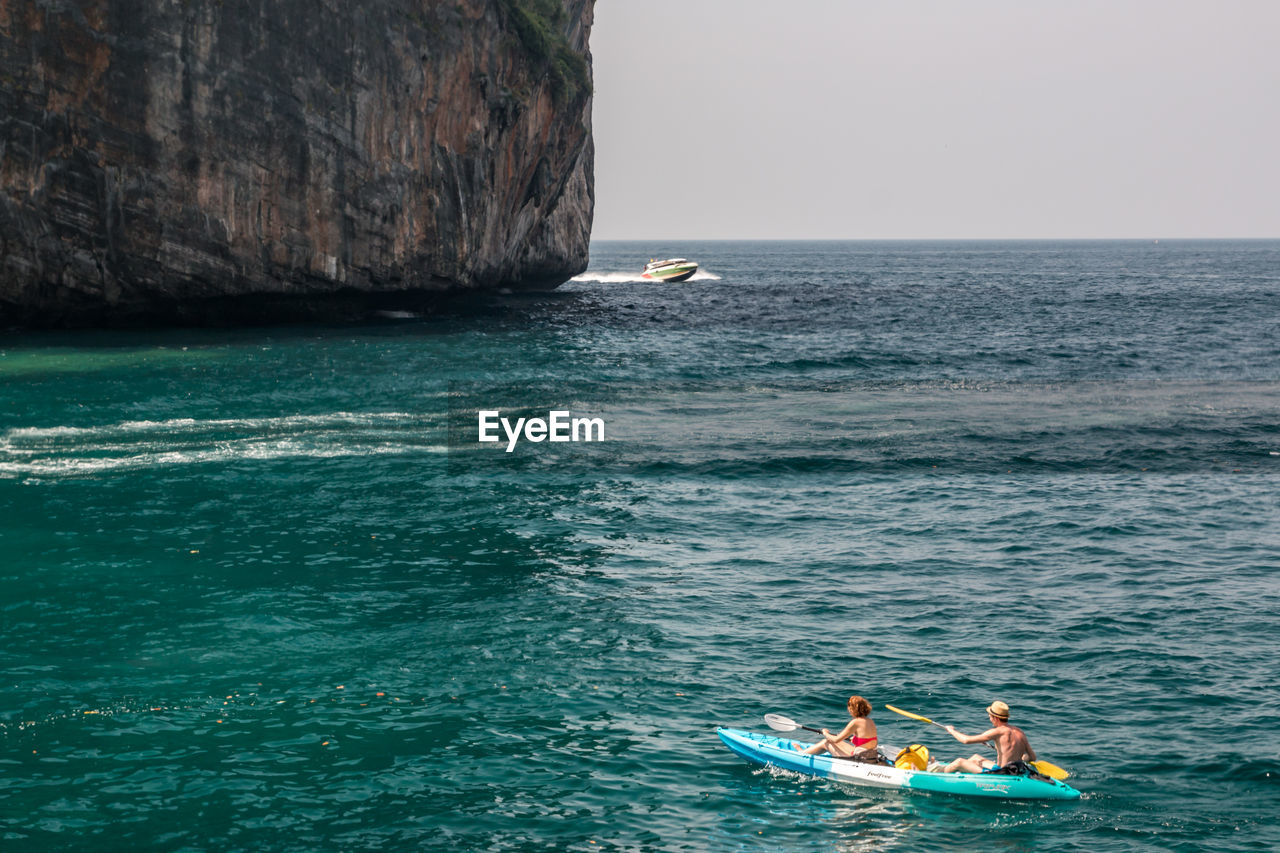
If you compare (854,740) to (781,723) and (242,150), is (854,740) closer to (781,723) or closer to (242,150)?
(781,723)

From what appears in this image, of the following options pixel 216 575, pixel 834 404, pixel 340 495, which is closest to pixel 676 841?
pixel 216 575

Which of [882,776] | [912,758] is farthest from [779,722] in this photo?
[912,758]

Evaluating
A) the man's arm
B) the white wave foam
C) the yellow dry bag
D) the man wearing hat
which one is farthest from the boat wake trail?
the yellow dry bag

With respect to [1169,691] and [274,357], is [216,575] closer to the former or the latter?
[1169,691]

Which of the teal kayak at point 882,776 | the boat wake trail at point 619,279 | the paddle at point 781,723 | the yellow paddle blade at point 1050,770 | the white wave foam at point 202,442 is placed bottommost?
the teal kayak at point 882,776

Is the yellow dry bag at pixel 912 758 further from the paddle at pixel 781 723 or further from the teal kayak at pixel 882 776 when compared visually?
the paddle at pixel 781 723

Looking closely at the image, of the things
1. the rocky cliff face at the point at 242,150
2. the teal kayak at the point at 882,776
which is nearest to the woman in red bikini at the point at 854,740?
the teal kayak at the point at 882,776
